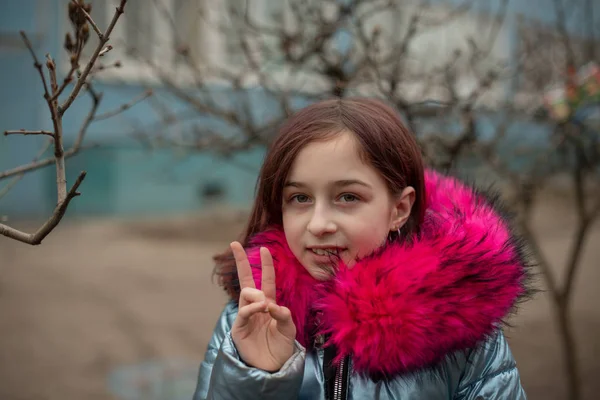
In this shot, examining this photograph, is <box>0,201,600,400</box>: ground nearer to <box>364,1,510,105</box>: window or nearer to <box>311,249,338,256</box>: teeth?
<box>311,249,338,256</box>: teeth

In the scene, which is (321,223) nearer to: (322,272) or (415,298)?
(322,272)

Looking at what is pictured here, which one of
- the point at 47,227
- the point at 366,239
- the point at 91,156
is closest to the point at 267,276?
the point at 366,239

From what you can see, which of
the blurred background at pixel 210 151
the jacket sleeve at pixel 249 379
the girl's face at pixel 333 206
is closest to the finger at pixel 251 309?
the jacket sleeve at pixel 249 379

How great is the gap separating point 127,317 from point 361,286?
478 centimetres

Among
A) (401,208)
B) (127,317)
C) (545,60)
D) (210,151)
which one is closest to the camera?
(401,208)

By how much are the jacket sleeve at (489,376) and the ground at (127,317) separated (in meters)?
0.70

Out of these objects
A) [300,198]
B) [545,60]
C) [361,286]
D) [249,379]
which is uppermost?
[545,60]

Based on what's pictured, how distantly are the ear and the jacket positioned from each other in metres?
0.06

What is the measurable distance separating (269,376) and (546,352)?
4272 mm

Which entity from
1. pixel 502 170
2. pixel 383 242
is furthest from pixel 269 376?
pixel 502 170

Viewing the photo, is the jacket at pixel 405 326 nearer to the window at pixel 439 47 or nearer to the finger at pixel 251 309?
the finger at pixel 251 309

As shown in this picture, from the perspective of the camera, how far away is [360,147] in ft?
5.27

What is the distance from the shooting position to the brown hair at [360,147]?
1623 mm

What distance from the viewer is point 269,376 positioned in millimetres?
1466
